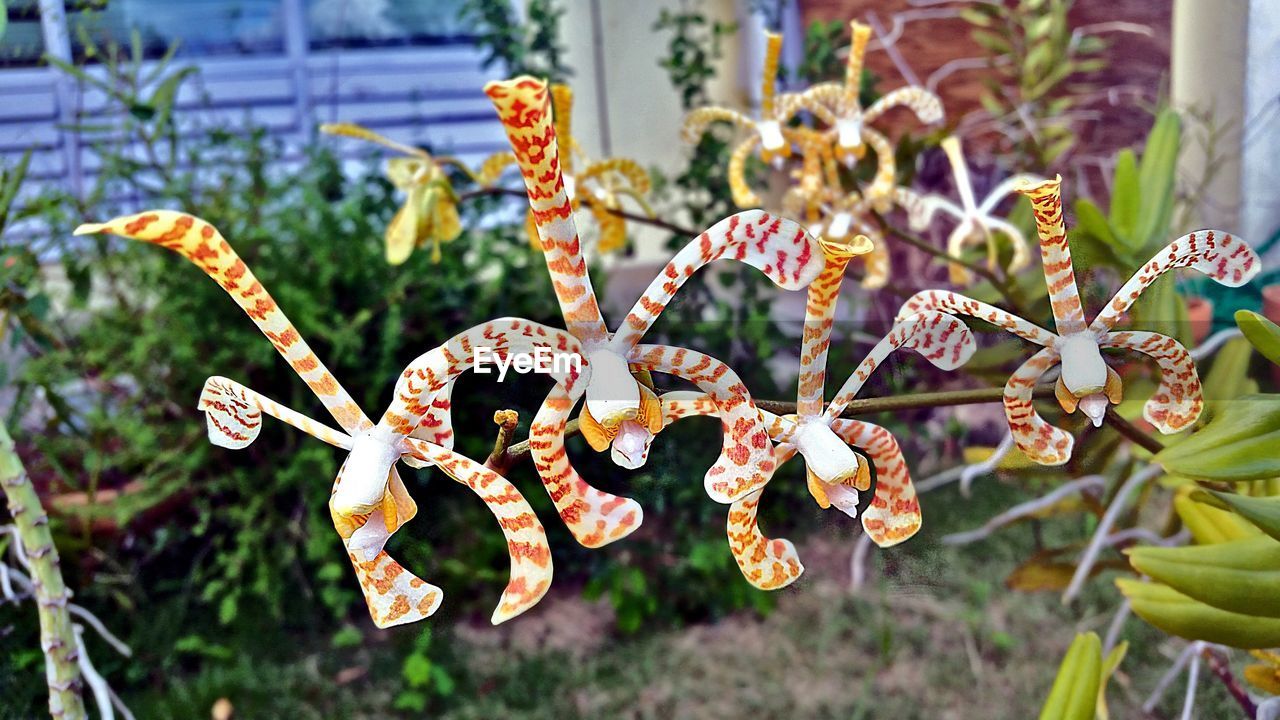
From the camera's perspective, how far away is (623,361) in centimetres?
26

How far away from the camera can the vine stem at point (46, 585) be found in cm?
38

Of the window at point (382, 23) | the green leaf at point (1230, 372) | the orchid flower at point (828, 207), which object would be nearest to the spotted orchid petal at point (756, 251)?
the green leaf at point (1230, 372)

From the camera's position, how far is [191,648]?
0.76 metres

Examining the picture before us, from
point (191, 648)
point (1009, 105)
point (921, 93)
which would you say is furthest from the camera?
point (1009, 105)

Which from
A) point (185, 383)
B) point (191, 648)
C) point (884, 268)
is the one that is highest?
point (884, 268)

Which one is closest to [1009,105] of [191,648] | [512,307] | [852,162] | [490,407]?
[852,162]

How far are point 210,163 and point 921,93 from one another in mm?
733

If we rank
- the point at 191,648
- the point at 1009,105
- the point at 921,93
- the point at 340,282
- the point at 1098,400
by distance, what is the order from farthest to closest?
the point at 1009,105 → the point at 340,282 → the point at 191,648 → the point at 921,93 → the point at 1098,400

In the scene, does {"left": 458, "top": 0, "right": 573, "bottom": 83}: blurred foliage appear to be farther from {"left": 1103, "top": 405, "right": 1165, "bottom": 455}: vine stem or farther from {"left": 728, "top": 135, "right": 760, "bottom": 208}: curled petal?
{"left": 1103, "top": 405, "right": 1165, "bottom": 455}: vine stem

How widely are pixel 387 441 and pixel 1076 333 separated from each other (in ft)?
0.76

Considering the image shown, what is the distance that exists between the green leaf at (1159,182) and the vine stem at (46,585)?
0.63 m

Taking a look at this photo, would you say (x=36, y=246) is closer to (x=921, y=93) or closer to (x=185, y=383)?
(x=185, y=383)

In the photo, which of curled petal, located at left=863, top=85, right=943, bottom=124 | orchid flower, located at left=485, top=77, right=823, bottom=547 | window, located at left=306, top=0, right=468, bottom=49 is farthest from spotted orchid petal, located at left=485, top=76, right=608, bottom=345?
window, located at left=306, top=0, right=468, bottom=49

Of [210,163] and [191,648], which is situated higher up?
[210,163]
